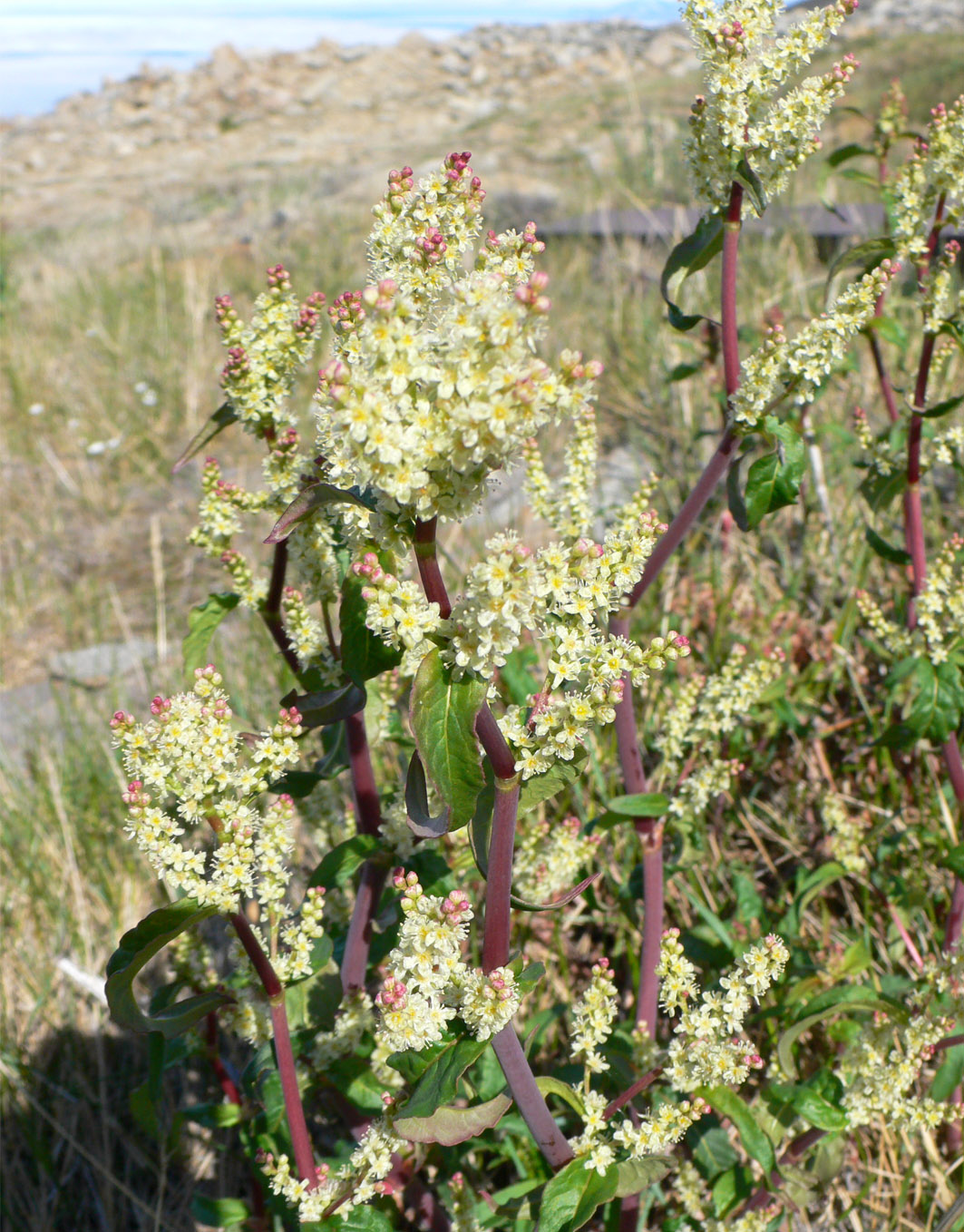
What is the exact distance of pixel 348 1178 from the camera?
1529 millimetres

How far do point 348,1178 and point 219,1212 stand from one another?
0.58 meters

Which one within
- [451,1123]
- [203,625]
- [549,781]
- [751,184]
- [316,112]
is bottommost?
[451,1123]

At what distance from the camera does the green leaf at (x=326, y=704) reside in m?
1.57

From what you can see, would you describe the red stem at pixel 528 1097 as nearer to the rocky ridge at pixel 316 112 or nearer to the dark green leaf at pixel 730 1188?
Result: the dark green leaf at pixel 730 1188

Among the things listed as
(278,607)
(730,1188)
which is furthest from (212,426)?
(730,1188)

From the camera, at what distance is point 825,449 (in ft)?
14.2

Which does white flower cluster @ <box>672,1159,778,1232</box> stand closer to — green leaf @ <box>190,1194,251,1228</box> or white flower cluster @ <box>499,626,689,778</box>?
green leaf @ <box>190,1194,251,1228</box>

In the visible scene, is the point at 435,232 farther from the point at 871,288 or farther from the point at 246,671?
the point at 246,671

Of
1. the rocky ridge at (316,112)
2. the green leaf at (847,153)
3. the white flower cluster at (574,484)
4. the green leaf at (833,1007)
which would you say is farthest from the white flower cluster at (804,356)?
the rocky ridge at (316,112)

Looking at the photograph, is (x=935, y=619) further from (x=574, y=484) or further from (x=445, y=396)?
(x=445, y=396)

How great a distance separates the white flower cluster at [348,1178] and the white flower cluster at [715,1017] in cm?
45

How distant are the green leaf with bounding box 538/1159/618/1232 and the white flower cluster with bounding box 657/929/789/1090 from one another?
7.3 inches

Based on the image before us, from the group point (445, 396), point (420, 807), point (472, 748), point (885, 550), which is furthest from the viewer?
point (885, 550)

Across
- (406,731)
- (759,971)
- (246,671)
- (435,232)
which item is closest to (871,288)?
(435,232)
